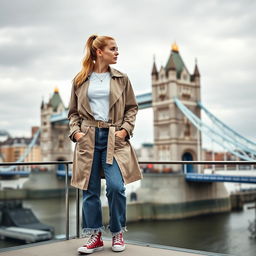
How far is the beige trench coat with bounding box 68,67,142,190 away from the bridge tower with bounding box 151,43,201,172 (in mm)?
26430

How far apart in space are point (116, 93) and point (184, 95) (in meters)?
28.9

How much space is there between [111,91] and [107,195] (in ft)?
1.62

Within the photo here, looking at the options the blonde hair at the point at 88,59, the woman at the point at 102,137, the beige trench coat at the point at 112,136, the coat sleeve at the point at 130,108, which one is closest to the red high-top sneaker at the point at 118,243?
the woman at the point at 102,137

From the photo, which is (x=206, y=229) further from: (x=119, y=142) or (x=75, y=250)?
(x=119, y=142)

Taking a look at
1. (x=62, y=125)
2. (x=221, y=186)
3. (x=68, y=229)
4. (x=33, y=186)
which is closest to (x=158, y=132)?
(x=221, y=186)

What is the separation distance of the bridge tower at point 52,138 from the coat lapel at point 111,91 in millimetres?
39877

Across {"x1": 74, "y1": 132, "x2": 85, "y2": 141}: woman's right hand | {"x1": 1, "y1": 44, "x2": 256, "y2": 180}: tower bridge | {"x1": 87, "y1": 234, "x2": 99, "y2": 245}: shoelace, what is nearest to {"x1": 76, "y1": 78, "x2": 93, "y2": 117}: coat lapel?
{"x1": 74, "y1": 132, "x2": 85, "y2": 141}: woman's right hand

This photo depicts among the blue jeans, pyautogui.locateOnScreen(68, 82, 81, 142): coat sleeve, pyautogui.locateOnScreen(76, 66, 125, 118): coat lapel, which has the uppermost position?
pyautogui.locateOnScreen(76, 66, 125, 118): coat lapel

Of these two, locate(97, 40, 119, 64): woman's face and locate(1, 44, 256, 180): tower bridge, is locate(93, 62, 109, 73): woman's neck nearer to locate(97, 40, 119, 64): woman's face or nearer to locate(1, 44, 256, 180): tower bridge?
locate(97, 40, 119, 64): woman's face

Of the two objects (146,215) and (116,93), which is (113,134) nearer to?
(116,93)

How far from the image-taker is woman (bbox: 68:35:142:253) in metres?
1.82

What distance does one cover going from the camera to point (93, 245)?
75.5 inches

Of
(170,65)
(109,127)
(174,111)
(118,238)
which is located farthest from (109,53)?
(170,65)

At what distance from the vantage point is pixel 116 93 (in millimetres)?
1869
